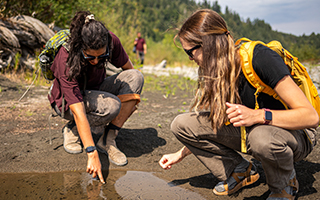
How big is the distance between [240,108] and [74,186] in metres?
1.47

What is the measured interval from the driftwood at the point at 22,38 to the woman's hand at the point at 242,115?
5172 mm

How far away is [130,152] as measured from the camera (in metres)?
2.74

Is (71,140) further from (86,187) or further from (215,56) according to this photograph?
(215,56)

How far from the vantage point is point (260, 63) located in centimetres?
153

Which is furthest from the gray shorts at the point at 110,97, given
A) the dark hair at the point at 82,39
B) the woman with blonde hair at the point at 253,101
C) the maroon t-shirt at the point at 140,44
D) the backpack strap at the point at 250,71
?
the maroon t-shirt at the point at 140,44

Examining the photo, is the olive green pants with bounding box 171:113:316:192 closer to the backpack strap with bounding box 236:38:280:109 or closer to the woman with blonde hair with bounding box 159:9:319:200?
the woman with blonde hair with bounding box 159:9:319:200

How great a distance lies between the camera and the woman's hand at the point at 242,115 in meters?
1.56

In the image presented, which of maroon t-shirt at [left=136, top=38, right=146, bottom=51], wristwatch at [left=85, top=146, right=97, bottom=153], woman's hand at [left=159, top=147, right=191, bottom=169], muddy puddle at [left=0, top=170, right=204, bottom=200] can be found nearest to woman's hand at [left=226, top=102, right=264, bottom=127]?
woman's hand at [left=159, top=147, right=191, bottom=169]

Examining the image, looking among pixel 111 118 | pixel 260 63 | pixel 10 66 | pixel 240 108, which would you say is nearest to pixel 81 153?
pixel 111 118

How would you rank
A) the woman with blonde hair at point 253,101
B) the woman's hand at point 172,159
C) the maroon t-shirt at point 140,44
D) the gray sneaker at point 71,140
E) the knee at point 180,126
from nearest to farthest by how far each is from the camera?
the woman with blonde hair at point 253,101, the knee at point 180,126, the woman's hand at point 172,159, the gray sneaker at point 71,140, the maroon t-shirt at point 140,44

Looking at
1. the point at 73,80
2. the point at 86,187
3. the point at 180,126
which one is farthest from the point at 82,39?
the point at 86,187

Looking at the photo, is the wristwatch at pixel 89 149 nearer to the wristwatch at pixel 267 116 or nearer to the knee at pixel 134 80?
the knee at pixel 134 80

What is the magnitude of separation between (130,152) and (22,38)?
15.1 ft

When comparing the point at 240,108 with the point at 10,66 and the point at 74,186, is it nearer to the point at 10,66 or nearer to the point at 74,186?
the point at 74,186
